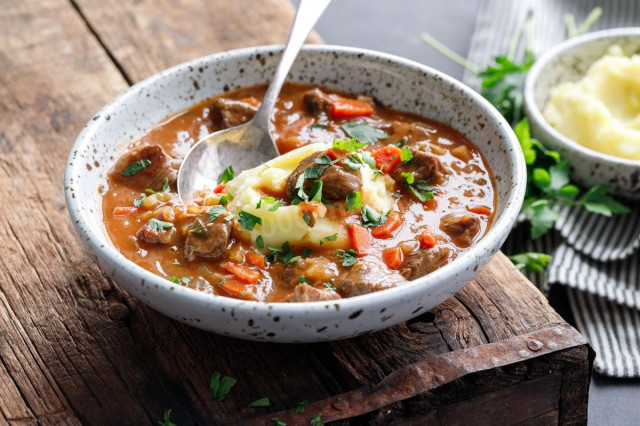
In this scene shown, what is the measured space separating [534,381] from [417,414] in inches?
25.2

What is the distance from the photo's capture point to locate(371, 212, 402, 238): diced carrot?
391 centimetres

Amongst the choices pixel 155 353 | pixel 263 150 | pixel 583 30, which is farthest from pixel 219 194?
pixel 583 30

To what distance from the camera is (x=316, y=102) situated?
489 cm

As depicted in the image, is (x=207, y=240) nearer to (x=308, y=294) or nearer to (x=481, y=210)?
(x=308, y=294)

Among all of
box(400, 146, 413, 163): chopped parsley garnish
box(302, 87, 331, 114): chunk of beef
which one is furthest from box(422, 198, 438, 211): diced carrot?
box(302, 87, 331, 114): chunk of beef

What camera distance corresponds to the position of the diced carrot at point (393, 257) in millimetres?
3771

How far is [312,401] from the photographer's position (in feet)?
11.8

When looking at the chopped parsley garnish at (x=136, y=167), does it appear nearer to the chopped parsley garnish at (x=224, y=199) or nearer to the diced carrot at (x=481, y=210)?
the chopped parsley garnish at (x=224, y=199)

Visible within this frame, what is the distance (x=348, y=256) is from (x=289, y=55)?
1702 mm

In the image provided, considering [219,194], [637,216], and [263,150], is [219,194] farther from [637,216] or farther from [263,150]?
[637,216]

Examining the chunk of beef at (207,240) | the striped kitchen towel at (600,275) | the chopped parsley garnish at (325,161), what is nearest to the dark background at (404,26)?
the striped kitchen towel at (600,275)

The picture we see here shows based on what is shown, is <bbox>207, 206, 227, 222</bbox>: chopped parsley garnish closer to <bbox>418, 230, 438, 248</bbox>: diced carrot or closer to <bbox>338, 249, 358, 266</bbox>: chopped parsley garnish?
<bbox>338, 249, 358, 266</bbox>: chopped parsley garnish

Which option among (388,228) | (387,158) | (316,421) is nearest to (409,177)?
(387,158)

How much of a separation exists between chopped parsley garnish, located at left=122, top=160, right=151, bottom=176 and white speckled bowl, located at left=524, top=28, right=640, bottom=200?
9.96 feet
